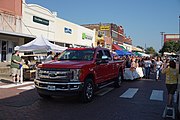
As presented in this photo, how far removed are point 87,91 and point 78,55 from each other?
A: 5.66 feet

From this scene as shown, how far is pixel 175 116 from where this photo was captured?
6930 mm

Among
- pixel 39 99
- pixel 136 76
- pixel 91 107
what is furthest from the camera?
pixel 136 76

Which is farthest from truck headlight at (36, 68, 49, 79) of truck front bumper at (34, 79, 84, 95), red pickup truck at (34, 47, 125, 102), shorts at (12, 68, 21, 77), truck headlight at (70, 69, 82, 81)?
shorts at (12, 68, 21, 77)

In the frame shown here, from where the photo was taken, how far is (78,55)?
9.60 meters

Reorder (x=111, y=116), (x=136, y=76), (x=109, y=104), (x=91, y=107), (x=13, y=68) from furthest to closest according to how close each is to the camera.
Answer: (x=136, y=76) < (x=13, y=68) < (x=109, y=104) < (x=91, y=107) < (x=111, y=116)

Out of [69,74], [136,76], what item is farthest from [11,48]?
[69,74]

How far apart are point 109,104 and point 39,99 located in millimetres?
2770

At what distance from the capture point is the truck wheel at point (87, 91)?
8346 millimetres

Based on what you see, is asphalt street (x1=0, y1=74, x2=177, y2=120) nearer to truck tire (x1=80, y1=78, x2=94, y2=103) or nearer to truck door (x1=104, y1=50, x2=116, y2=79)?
truck tire (x1=80, y1=78, x2=94, y2=103)

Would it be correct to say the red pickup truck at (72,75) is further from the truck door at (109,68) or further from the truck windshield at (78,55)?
the truck door at (109,68)

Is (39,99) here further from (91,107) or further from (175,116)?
(175,116)

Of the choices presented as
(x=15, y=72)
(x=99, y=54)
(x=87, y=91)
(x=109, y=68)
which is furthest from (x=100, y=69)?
(x=15, y=72)

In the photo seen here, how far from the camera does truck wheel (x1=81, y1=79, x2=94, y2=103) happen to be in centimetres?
835

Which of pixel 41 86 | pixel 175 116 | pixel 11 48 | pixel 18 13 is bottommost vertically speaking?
pixel 175 116
